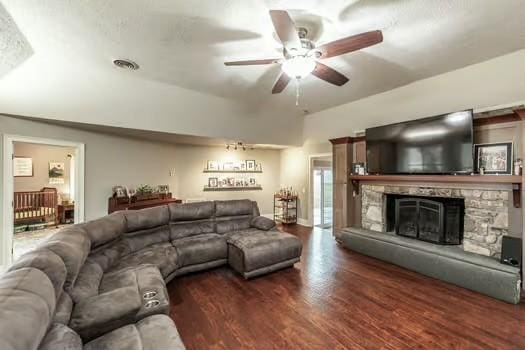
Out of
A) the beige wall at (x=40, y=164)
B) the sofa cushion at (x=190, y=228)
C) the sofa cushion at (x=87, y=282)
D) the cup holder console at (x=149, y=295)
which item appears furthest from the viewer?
the beige wall at (x=40, y=164)

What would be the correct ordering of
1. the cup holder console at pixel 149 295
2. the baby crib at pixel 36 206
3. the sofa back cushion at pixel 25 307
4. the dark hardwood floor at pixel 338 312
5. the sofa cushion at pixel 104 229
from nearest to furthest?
1. the sofa back cushion at pixel 25 307
2. the cup holder console at pixel 149 295
3. the dark hardwood floor at pixel 338 312
4. the sofa cushion at pixel 104 229
5. the baby crib at pixel 36 206

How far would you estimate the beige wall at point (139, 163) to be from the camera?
4199 millimetres

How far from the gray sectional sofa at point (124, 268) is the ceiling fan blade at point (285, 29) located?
2240mm

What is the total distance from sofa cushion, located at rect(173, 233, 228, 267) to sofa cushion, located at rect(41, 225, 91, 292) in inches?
54.4

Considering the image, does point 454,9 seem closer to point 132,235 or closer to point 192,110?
point 192,110

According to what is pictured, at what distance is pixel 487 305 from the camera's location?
8.62 feet

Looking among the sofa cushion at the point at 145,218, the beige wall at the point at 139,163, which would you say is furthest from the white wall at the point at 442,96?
the sofa cushion at the point at 145,218

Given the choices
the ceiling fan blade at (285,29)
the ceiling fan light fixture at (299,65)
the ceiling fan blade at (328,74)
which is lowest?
the ceiling fan light fixture at (299,65)

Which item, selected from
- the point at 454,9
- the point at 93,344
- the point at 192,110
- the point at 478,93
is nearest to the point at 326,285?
the point at 93,344

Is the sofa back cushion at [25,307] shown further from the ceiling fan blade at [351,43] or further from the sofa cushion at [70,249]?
the ceiling fan blade at [351,43]

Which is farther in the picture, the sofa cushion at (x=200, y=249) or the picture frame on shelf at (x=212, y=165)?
the picture frame on shelf at (x=212, y=165)

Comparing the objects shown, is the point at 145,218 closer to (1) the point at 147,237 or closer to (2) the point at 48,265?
(1) the point at 147,237

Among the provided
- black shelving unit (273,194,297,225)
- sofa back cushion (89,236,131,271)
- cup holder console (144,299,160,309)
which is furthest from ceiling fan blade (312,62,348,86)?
black shelving unit (273,194,297,225)

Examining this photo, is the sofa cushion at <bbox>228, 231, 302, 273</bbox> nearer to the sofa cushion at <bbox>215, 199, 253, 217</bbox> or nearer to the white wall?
the sofa cushion at <bbox>215, 199, 253, 217</bbox>
